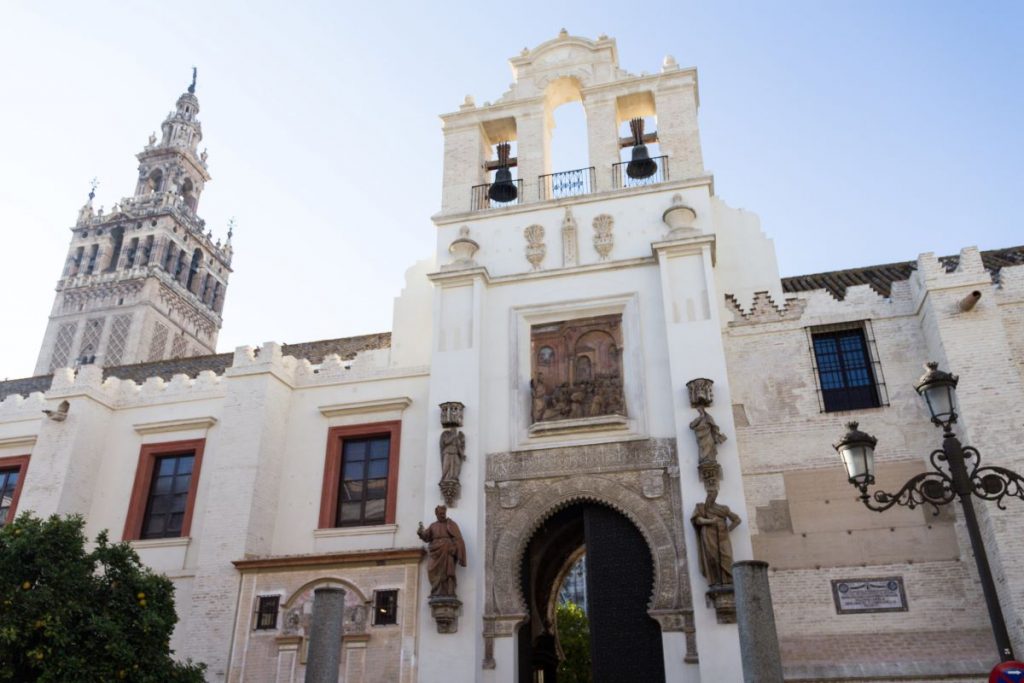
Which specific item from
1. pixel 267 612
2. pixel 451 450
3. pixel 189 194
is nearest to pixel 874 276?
pixel 451 450

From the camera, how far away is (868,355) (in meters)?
15.8

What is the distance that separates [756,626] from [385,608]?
825cm

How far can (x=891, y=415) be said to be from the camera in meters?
15.0

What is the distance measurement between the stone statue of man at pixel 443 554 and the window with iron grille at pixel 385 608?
1.01m

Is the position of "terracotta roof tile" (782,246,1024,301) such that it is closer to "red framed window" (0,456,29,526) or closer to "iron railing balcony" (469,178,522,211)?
"iron railing balcony" (469,178,522,211)

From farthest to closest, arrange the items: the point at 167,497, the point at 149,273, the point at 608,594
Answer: the point at 149,273
the point at 167,497
the point at 608,594

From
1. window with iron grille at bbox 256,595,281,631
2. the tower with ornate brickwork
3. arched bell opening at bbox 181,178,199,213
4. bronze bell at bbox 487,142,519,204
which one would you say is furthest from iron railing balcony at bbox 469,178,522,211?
arched bell opening at bbox 181,178,199,213

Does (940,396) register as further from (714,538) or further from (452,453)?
(452,453)

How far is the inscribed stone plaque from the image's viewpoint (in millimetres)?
13544

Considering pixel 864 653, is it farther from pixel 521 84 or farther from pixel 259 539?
pixel 521 84

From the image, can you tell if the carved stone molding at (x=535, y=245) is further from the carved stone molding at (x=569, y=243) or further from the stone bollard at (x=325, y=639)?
the stone bollard at (x=325, y=639)

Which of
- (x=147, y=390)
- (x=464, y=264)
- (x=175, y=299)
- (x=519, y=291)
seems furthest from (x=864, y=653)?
(x=175, y=299)

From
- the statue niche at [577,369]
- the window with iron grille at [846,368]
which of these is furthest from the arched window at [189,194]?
the window with iron grille at [846,368]

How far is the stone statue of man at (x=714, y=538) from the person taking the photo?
41.9 feet
